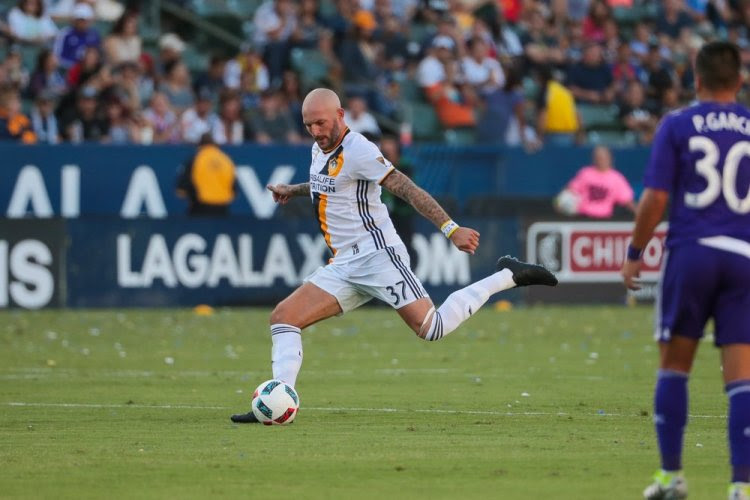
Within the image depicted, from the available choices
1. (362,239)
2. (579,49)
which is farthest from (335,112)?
(579,49)

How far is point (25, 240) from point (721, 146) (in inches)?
629

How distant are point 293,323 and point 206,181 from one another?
1328 cm

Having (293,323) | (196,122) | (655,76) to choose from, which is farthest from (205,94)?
(293,323)

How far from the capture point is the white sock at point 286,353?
10867 mm

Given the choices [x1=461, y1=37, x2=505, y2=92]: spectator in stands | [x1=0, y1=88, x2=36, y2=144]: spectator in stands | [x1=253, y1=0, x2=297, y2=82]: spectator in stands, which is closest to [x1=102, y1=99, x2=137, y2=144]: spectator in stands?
[x1=0, y1=88, x2=36, y2=144]: spectator in stands

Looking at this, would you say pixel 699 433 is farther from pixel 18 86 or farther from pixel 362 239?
pixel 18 86

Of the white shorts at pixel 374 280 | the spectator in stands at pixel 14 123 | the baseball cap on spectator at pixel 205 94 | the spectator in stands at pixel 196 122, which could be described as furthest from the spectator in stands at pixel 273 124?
the white shorts at pixel 374 280

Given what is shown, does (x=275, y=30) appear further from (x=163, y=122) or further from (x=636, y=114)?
(x=636, y=114)

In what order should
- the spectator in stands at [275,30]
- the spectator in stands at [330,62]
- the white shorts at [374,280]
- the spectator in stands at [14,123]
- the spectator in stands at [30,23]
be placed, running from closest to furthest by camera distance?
1. the white shorts at [374,280]
2. the spectator in stands at [14,123]
3. the spectator in stands at [30,23]
4. the spectator in stands at [330,62]
5. the spectator in stands at [275,30]

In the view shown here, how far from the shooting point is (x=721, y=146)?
298 inches

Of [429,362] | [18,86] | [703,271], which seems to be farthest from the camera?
[18,86]

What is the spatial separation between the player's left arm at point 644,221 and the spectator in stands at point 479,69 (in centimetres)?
1988

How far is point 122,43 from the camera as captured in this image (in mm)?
25516

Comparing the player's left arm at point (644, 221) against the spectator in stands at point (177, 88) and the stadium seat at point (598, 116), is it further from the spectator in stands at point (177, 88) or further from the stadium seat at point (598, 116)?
the stadium seat at point (598, 116)
